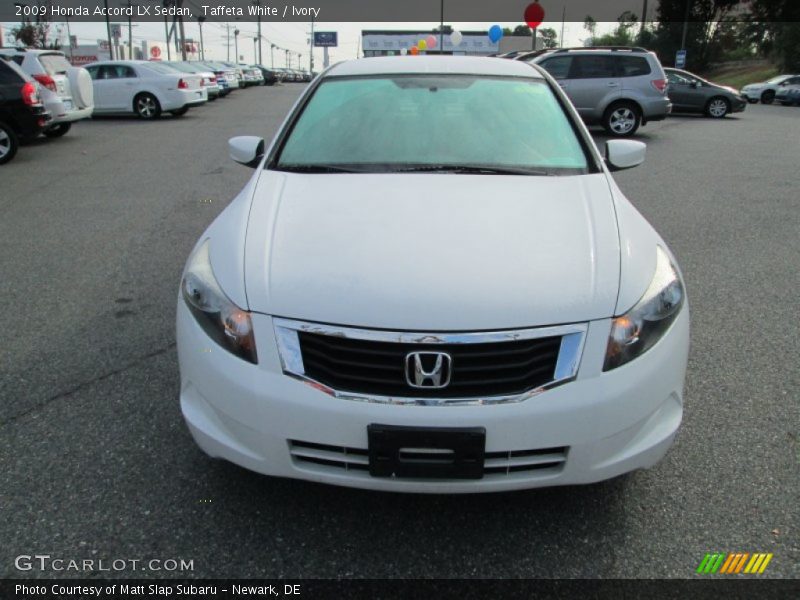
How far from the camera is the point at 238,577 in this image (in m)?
2.06

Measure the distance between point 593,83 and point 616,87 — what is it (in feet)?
1.57

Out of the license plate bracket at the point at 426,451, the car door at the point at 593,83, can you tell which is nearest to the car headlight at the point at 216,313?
the license plate bracket at the point at 426,451

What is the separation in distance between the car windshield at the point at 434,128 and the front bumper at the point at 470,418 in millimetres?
1176

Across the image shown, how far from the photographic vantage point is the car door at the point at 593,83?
13633 millimetres

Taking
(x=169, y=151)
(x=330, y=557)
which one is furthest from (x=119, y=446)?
(x=169, y=151)

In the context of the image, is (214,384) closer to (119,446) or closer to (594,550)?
(119,446)

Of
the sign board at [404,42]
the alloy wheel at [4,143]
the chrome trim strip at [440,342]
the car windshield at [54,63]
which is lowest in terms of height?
the alloy wheel at [4,143]

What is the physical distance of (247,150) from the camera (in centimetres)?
348

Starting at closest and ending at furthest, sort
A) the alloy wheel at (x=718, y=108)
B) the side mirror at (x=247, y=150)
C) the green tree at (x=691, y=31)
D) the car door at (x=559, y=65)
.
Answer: the side mirror at (x=247, y=150), the car door at (x=559, y=65), the alloy wheel at (x=718, y=108), the green tree at (x=691, y=31)

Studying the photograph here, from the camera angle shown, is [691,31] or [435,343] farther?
[691,31]

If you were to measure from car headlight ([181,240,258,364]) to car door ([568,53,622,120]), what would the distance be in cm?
1264

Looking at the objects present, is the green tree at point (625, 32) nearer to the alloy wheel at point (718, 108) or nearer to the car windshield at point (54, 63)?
the alloy wheel at point (718, 108)

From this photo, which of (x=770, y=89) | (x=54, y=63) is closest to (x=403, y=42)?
(x=770, y=89)

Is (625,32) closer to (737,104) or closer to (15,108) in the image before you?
(737,104)
